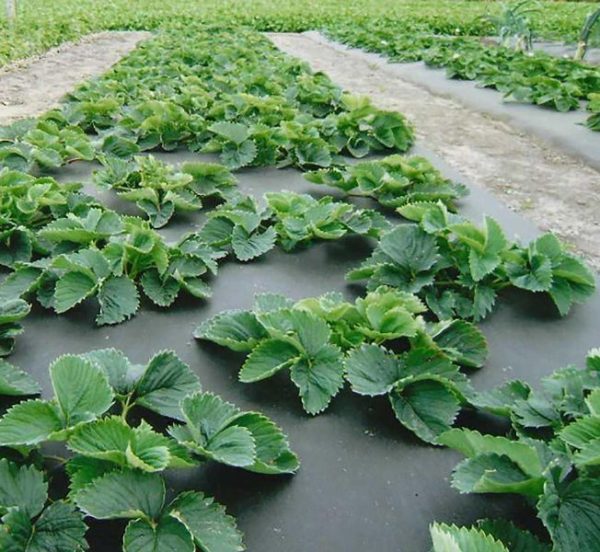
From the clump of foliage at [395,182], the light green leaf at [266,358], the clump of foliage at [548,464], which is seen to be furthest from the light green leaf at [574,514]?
the clump of foliage at [395,182]

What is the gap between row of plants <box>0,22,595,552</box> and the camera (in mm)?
956

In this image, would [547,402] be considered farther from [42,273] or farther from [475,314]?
[42,273]

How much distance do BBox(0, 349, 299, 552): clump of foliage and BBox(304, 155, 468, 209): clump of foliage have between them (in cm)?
124

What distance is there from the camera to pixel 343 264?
1.84m

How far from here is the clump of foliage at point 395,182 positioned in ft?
7.14

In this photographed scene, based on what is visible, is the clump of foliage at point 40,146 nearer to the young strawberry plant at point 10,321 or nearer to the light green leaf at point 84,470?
the young strawberry plant at point 10,321

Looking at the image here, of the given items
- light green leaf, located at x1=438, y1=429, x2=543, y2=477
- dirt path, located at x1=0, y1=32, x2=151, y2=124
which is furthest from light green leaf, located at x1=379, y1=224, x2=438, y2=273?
dirt path, located at x1=0, y1=32, x2=151, y2=124

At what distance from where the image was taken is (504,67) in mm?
5145

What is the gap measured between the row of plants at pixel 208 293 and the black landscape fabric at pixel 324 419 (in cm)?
4

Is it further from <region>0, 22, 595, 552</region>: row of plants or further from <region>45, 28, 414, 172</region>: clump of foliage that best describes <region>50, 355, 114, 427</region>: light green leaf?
<region>45, 28, 414, 172</region>: clump of foliage

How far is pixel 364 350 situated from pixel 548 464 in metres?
0.40

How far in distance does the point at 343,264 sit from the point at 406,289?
12.0 inches

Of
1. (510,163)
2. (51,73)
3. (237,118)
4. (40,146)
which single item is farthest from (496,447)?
(51,73)

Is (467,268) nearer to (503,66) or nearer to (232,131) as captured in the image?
(232,131)
